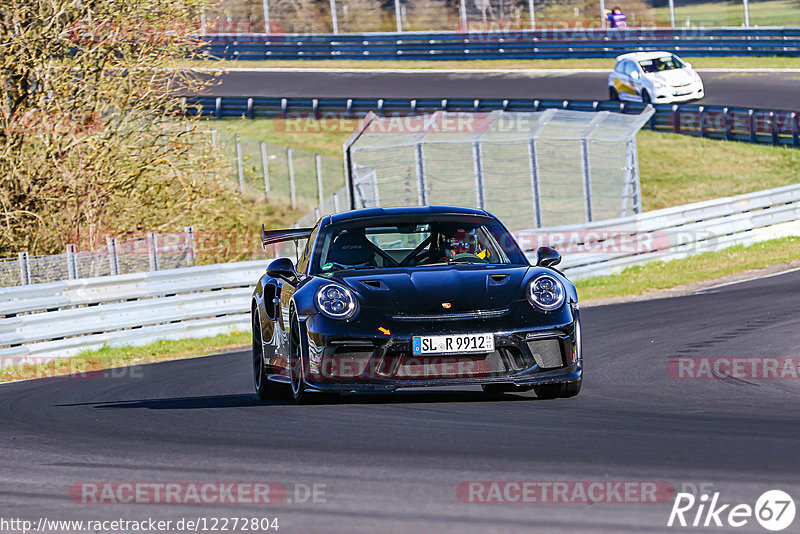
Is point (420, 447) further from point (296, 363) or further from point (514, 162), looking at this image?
point (514, 162)

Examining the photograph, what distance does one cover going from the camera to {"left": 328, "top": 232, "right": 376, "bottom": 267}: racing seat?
8805 mm

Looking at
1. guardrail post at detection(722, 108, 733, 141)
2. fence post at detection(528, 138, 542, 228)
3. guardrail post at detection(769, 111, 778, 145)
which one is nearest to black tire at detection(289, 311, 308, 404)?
fence post at detection(528, 138, 542, 228)

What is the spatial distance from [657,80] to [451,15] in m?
14.7

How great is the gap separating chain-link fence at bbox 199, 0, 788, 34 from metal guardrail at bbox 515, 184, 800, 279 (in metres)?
24.6

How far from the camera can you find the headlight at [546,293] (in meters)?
7.87

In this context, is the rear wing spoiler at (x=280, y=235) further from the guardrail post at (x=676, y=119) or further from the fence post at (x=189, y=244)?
the guardrail post at (x=676, y=119)

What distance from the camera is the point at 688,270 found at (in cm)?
2045

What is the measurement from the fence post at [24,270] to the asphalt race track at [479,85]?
24435 millimetres

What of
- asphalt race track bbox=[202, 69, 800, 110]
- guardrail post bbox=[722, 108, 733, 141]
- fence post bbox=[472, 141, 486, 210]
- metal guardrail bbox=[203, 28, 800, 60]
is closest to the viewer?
fence post bbox=[472, 141, 486, 210]

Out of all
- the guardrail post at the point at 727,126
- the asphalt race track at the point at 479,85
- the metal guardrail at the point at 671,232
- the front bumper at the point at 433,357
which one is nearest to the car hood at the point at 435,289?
the front bumper at the point at 433,357

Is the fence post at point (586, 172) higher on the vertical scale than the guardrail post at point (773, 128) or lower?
higher

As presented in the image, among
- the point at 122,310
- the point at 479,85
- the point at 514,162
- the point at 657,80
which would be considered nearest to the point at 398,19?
the point at 479,85

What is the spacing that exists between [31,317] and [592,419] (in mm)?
9542

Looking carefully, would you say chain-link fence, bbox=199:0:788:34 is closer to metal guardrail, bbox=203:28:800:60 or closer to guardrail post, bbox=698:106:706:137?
metal guardrail, bbox=203:28:800:60
